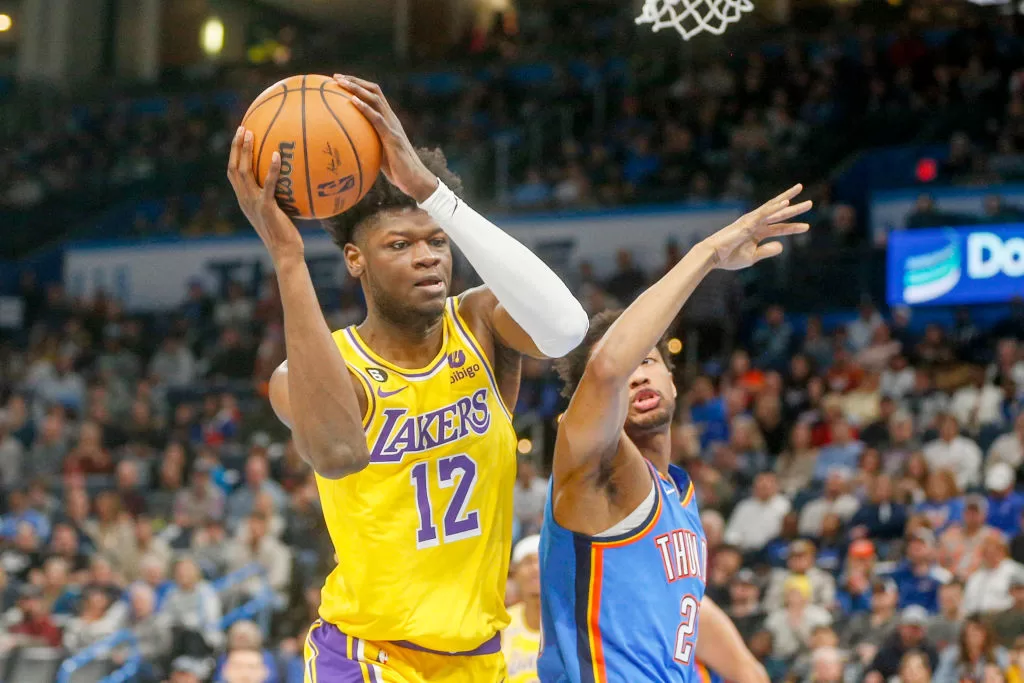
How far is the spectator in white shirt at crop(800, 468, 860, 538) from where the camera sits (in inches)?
398

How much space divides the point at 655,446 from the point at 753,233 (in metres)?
0.77

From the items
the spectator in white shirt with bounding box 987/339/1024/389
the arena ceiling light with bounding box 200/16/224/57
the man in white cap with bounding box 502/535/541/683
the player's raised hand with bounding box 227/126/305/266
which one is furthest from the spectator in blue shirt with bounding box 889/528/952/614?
the arena ceiling light with bounding box 200/16/224/57

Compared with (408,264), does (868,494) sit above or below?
below

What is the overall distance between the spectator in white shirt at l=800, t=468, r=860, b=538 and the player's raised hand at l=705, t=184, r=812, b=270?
697cm

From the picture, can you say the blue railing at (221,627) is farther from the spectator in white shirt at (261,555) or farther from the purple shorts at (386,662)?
the purple shorts at (386,662)

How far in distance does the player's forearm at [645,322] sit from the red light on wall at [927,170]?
12065 millimetres

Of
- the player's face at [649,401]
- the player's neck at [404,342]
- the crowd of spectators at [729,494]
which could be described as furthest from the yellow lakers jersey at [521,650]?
the player's neck at [404,342]

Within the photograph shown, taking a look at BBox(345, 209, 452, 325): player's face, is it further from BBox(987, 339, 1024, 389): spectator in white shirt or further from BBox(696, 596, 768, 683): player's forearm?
BBox(987, 339, 1024, 389): spectator in white shirt

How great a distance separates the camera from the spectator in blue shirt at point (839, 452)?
1088 centimetres

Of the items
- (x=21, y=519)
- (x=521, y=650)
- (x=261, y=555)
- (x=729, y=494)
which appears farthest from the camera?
(x=21, y=519)

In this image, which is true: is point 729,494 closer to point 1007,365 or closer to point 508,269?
point 1007,365

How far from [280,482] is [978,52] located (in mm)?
9929

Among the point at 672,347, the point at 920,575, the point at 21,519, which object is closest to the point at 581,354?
the point at 672,347

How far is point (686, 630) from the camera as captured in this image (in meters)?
3.65
